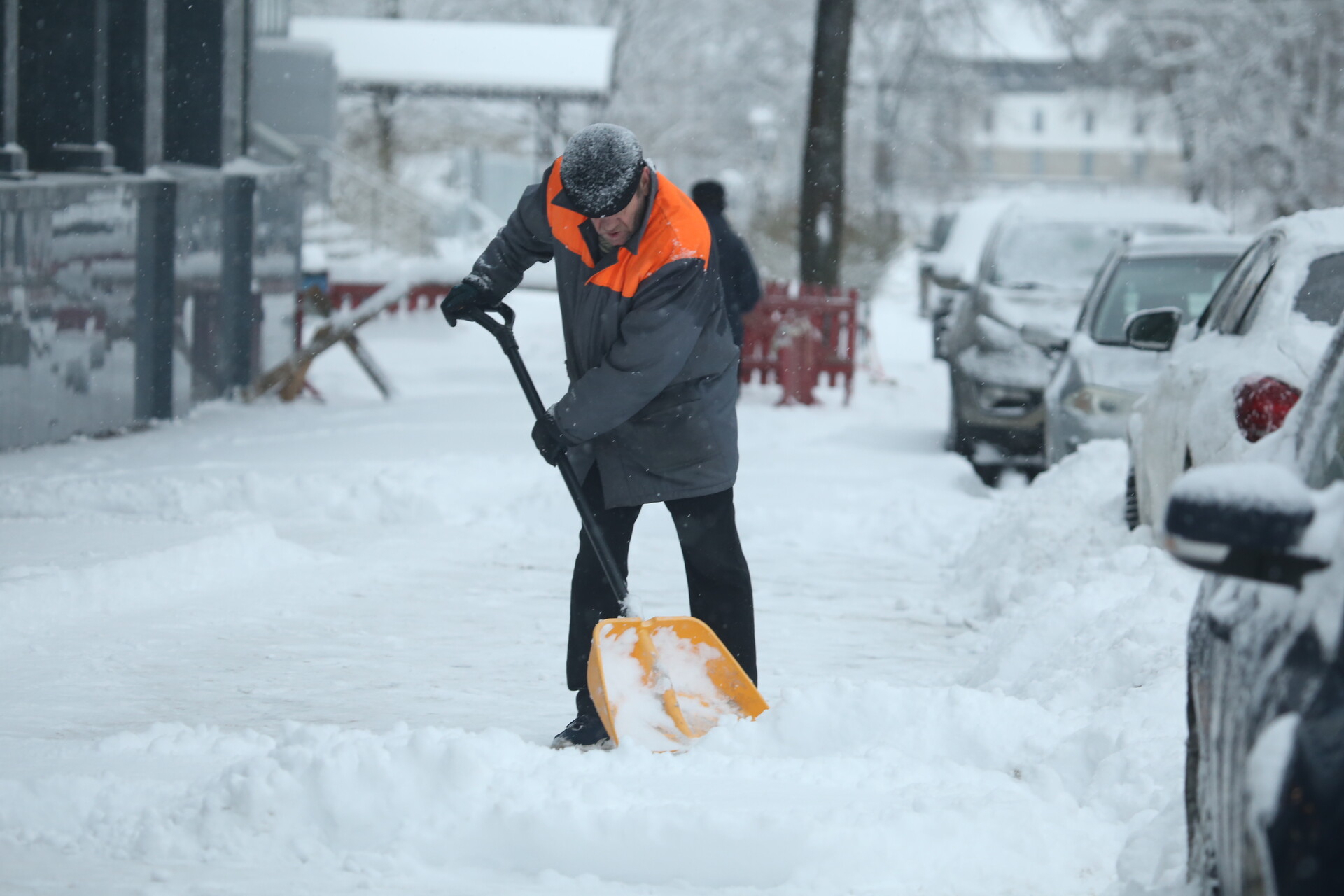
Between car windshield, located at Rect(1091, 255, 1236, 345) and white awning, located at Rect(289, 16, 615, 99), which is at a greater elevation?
white awning, located at Rect(289, 16, 615, 99)

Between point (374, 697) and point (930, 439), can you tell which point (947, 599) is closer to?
point (374, 697)

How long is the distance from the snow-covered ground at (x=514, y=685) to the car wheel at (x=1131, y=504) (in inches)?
2.8

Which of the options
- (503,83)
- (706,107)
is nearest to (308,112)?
(503,83)

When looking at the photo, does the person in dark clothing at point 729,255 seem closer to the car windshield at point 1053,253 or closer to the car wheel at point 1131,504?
the car windshield at point 1053,253

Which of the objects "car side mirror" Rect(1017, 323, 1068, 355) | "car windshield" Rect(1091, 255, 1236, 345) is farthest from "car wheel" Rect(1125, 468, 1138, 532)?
"car side mirror" Rect(1017, 323, 1068, 355)

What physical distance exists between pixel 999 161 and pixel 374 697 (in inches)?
4203

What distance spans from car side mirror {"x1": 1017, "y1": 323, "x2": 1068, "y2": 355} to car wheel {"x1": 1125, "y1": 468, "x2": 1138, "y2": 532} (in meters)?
1.77

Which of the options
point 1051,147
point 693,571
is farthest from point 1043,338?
point 1051,147

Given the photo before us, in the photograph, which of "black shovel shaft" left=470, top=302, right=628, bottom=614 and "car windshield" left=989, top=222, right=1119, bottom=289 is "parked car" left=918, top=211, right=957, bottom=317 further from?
"black shovel shaft" left=470, top=302, right=628, bottom=614

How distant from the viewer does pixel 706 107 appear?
1612 inches

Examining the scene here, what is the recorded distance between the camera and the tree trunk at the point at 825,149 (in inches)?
656

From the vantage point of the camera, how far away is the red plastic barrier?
13961 mm

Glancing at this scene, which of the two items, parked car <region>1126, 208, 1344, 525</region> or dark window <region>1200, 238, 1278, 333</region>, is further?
dark window <region>1200, 238, 1278, 333</region>

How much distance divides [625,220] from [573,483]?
0.74m
